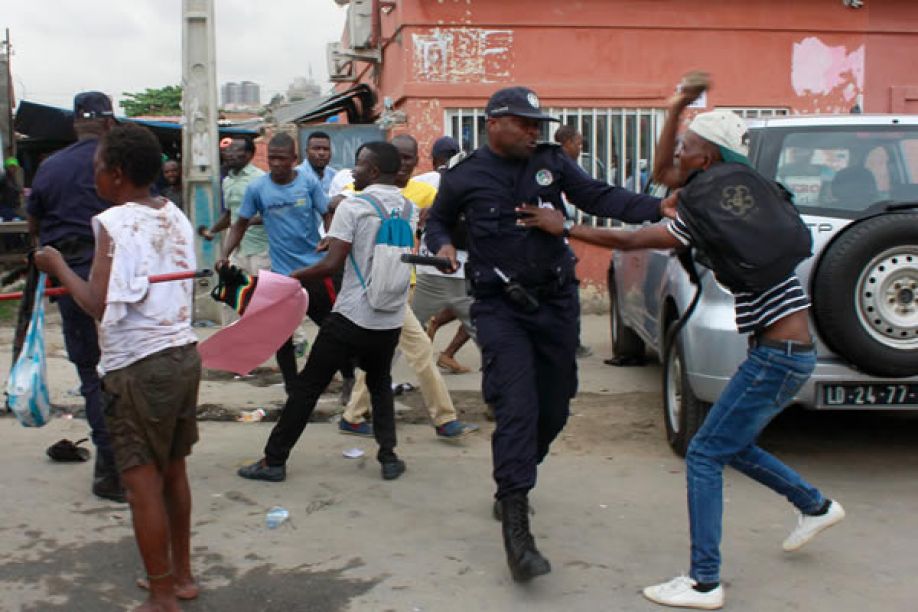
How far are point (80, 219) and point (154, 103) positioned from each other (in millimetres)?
31387

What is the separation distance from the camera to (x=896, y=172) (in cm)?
567

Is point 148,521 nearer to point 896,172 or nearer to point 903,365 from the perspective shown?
Answer: point 903,365

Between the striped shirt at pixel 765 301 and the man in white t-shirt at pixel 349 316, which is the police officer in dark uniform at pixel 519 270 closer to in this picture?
the striped shirt at pixel 765 301

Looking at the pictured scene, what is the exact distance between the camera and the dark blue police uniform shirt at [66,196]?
16.3ft

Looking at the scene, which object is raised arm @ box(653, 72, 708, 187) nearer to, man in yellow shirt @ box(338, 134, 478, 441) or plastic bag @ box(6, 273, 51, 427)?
man in yellow shirt @ box(338, 134, 478, 441)

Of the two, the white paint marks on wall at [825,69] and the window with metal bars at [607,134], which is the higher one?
the white paint marks on wall at [825,69]

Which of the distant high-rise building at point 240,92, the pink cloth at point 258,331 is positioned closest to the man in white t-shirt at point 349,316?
the pink cloth at point 258,331

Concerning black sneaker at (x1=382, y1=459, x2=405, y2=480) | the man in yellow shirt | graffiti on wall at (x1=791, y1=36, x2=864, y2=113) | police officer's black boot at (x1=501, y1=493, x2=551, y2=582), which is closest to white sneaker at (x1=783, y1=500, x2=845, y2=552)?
police officer's black boot at (x1=501, y1=493, x2=551, y2=582)

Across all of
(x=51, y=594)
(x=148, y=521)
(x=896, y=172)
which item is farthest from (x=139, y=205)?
(x=896, y=172)

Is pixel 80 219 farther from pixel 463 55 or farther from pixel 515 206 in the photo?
pixel 463 55

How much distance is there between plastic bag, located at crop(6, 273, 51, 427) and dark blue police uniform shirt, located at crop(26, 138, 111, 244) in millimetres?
699

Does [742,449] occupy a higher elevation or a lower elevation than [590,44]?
lower

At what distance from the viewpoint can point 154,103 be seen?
34594 millimetres

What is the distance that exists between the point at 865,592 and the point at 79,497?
3544mm
